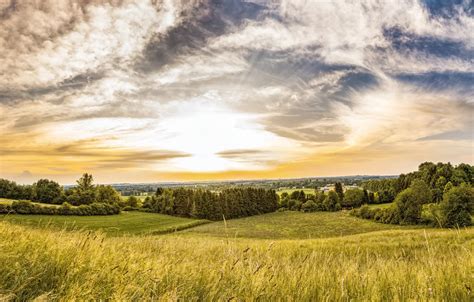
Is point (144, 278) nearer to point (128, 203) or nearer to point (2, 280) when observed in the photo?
point (2, 280)

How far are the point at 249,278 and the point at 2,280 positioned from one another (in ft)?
8.09

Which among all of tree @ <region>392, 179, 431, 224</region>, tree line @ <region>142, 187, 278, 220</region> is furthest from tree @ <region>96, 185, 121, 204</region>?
tree @ <region>392, 179, 431, 224</region>

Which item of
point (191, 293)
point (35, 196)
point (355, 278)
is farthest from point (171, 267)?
point (35, 196)

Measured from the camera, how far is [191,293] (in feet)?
10.8

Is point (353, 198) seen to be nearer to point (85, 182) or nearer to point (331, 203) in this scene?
point (331, 203)

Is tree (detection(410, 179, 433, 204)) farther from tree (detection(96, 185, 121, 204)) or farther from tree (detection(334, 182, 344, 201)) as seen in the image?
tree (detection(96, 185, 121, 204))

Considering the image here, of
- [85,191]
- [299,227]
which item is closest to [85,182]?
[85,191]

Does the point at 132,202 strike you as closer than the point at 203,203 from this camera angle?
No

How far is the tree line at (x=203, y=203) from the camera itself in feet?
363

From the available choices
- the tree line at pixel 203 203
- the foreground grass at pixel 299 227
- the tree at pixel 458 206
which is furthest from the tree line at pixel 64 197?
the tree at pixel 458 206

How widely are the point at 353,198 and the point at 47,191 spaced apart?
343ft

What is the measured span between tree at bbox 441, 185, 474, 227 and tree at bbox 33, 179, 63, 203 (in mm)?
94009

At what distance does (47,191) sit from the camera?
283 feet

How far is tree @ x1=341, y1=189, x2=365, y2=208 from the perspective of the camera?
12488 cm
